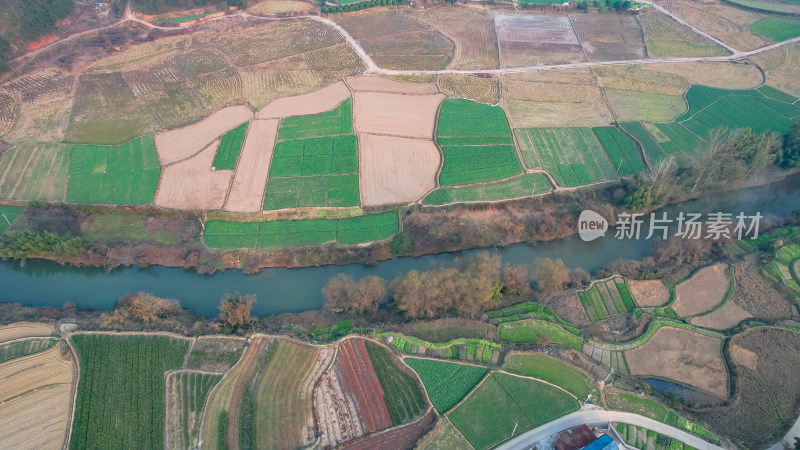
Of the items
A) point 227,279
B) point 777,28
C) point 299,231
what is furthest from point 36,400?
point 777,28

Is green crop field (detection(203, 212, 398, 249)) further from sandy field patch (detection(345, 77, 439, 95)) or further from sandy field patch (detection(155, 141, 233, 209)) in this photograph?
sandy field patch (detection(345, 77, 439, 95))

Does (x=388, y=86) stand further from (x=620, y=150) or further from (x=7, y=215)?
(x=7, y=215)

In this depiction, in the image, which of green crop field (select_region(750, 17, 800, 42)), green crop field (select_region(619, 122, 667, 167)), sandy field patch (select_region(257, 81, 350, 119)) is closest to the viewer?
green crop field (select_region(619, 122, 667, 167))

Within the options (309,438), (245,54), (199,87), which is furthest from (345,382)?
(245,54)

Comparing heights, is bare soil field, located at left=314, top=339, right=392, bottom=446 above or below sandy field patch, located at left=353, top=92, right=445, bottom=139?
below

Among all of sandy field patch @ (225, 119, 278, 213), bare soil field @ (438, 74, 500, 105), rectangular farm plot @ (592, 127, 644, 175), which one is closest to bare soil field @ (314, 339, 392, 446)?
sandy field patch @ (225, 119, 278, 213)
